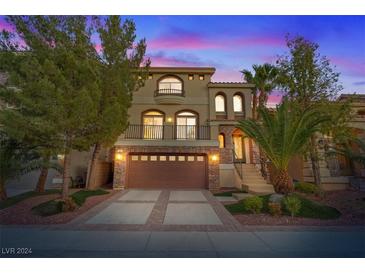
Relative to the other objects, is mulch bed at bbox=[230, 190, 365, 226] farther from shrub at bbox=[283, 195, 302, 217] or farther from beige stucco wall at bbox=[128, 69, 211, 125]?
beige stucco wall at bbox=[128, 69, 211, 125]

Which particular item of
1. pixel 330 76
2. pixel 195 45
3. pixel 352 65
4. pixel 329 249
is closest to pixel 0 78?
pixel 195 45

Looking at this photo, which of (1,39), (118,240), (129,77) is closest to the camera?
(118,240)

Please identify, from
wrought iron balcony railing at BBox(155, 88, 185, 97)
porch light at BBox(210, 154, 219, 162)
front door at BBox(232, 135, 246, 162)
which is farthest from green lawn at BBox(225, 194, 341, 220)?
wrought iron balcony railing at BBox(155, 88, 185, 97)

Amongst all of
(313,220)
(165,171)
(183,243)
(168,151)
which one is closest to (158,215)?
(183,243)

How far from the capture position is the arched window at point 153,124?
12.5 meters

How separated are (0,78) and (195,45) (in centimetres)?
1448

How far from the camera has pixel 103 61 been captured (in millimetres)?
8930

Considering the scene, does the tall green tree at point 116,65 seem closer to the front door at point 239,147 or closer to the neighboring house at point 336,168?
the front door at point 239,147

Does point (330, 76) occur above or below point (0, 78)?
below

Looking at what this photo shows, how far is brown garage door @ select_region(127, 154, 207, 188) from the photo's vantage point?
11.3 m

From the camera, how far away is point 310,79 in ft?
29.4

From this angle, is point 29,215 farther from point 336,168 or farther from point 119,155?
point 336,168

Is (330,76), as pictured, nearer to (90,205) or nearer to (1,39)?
(90,205)
